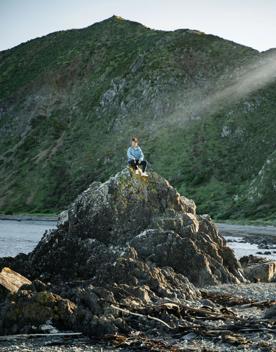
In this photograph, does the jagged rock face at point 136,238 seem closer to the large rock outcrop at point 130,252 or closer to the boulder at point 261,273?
the large rock outcrop at point 130,252

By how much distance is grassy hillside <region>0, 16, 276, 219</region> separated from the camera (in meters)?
136

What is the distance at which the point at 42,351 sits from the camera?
65.3 feet

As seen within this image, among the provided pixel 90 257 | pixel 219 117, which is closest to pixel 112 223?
pixel 90 257

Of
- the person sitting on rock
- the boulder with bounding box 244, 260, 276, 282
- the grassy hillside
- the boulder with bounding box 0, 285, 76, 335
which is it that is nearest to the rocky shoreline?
the boulder with bounding box 0, 285, 76, 335

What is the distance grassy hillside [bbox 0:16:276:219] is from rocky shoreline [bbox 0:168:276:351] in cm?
7621

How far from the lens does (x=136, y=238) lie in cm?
3681

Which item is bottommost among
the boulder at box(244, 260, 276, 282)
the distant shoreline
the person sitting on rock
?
the distant shoreline

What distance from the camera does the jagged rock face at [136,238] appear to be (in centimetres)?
3519

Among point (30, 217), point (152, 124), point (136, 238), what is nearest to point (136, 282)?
point (136, 238)

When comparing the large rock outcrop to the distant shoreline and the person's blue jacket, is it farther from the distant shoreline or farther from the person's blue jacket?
the distant shoreline

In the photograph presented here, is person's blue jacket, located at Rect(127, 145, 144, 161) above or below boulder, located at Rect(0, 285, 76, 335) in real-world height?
above

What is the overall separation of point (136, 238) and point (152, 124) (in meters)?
121

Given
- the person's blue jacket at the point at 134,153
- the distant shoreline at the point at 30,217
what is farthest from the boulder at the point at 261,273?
the distant shoreline at the point at 30,217

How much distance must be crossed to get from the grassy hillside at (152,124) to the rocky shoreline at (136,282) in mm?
76209
